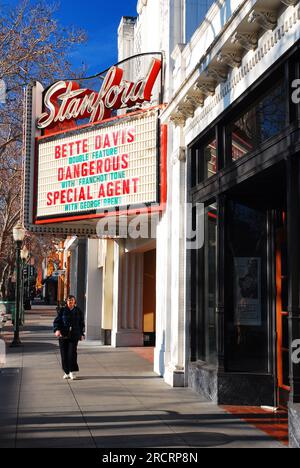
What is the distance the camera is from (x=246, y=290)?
9875 millimetres

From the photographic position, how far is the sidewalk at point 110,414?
701cm

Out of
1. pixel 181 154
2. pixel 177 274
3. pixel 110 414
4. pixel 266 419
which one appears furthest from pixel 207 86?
pixel 110 414

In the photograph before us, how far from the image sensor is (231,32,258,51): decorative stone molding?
8289mm

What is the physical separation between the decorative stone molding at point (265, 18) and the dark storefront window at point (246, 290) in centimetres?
316

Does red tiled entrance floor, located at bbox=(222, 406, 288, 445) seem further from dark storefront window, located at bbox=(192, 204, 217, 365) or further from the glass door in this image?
dark storefront window, located at bbox=(192, 204, 217, 365)

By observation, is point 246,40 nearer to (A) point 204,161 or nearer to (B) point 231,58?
(B) point 231,58

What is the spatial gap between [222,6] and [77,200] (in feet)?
21.6

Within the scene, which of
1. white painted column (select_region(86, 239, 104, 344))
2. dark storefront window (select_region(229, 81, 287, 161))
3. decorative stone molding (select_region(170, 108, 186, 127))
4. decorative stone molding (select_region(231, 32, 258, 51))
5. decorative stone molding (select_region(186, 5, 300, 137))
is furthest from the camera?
white painted column (select_region(86, 239, 104, 344))

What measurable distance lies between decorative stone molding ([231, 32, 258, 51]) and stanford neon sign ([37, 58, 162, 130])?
494 centimetres

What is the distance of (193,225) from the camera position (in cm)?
1166

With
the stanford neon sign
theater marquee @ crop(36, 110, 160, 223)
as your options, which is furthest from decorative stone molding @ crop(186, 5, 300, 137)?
the stanford neon sign

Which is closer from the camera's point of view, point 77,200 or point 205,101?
point 205,101
